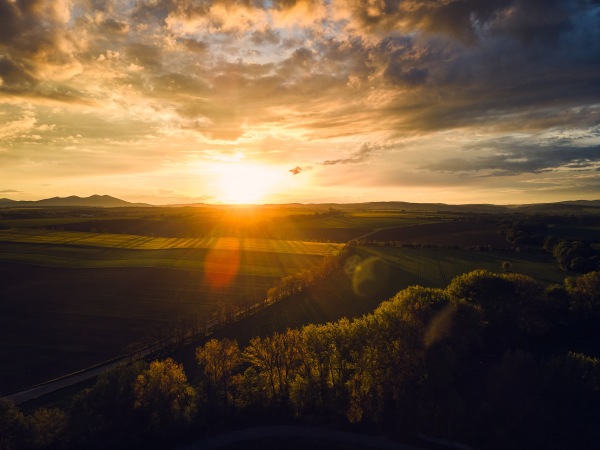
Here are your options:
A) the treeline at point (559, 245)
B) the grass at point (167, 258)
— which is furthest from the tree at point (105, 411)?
the treeline at point (559, 245)

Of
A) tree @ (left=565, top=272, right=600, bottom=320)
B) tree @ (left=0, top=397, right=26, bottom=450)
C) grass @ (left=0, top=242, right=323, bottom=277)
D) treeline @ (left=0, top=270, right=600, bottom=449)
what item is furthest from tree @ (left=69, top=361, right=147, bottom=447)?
grass @ (left=0, top=242, right=323, bottom=277)

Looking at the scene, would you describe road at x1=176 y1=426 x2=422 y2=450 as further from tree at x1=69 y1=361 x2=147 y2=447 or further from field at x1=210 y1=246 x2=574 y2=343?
field at x1=210 y1=246 x2=574 y2=343

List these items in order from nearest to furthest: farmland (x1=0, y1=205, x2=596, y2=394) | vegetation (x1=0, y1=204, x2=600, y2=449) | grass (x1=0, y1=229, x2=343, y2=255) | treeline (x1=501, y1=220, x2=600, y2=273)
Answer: vegetation (x1=0, y1=204, x2=600, y2=449)
farmland (x1=0, y1=205, x2=596, y2=394)
treeline (x1=501, y1=220, x2=600, y2=273)
grass (x1=0, y1=229, x2=343, y2=255)

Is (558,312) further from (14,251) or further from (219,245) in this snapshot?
(14,251)

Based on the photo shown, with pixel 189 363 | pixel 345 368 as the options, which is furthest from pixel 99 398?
pixel 345 368

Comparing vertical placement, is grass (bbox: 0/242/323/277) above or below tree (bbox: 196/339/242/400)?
above

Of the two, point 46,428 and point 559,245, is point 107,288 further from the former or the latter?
point 559,245

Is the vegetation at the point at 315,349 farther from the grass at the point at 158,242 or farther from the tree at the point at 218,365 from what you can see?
the grass at the point at 158,242

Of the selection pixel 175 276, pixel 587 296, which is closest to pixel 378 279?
pixel 587 296

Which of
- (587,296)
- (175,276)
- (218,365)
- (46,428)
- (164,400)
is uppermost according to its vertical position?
(587,296)
